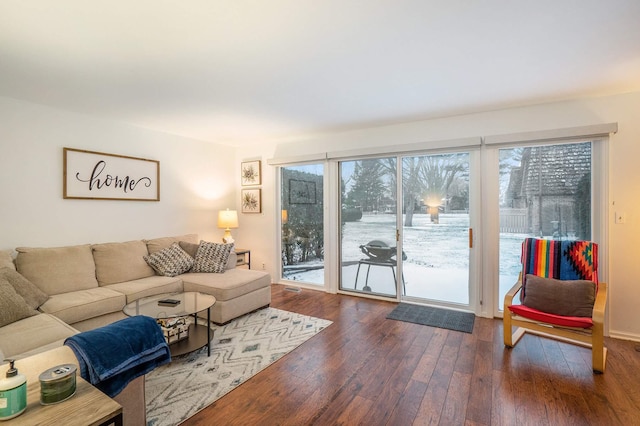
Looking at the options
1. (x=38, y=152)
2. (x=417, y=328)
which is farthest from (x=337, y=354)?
(x=38, y=152)

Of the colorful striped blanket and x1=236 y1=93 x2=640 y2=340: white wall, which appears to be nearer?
the colorful striped blanket

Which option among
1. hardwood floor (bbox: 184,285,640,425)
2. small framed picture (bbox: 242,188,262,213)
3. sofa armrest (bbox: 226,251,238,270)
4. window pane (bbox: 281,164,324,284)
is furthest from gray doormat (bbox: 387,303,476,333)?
small framed picture (bbox: 242,188,262,213)

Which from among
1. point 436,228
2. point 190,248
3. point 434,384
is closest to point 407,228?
point 436,228

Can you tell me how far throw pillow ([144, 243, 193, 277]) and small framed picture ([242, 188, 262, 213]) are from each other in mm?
1511

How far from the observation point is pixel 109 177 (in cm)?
383

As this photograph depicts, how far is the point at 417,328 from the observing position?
328cm

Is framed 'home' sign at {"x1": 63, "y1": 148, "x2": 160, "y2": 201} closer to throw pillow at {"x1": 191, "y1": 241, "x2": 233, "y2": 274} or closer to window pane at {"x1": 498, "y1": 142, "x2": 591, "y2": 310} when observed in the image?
throw pillow at {"x1": 191, "y1": 241, "x2": 233, "y2": 274}

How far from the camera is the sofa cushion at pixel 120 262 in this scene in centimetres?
342

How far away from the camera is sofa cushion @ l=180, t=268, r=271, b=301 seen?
3372mm

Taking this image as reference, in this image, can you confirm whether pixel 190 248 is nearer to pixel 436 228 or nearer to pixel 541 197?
pixel 436 228

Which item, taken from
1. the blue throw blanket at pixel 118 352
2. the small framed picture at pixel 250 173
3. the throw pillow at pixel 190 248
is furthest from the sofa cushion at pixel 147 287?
the small framed picture at pixel 250 173

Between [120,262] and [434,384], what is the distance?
3.44m

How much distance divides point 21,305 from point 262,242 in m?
3.17

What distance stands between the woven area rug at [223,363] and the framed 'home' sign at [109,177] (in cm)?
215
